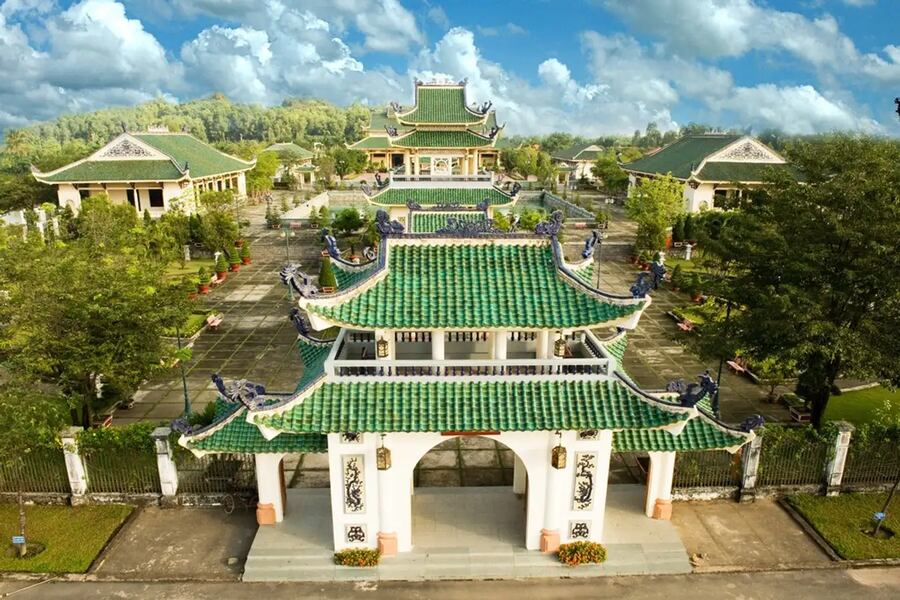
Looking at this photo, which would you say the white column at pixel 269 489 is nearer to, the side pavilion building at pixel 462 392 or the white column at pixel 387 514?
the side pavilion building at pixel 462 392

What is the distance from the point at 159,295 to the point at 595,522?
15.0 m

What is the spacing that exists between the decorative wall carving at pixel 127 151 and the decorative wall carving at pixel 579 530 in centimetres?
5630

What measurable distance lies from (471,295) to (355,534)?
20.2ft

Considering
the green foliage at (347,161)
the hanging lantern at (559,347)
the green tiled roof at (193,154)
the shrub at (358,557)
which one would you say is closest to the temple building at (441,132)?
the hanging lantern at (559,347)

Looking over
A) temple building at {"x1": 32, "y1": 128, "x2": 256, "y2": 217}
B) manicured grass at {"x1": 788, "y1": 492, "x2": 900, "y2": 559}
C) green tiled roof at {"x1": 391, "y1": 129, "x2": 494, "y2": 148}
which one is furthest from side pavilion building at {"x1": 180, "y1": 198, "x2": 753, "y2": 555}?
temple building at {"x1": 32, "y1": 128, "x2": 256, "y2": 217}

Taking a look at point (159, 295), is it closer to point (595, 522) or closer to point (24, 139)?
point (595, 522)

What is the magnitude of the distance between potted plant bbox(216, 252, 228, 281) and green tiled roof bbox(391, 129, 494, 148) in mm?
14809

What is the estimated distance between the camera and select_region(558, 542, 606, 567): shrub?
13.4 m

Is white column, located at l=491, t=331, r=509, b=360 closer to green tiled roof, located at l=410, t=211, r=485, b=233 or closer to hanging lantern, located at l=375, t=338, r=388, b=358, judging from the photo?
hanging lantern, located at l=375, t=338, r=388, b=358

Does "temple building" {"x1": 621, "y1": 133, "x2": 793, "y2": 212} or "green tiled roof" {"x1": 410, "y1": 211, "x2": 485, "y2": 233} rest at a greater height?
"temple building" {"x1": 621, "y1": 133, "x2": 793, "y2": 212}

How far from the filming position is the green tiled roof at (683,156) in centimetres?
6188

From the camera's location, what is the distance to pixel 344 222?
167ft

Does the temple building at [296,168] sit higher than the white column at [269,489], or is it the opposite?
the temple building at [296,168]

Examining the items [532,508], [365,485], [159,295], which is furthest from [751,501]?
[159,295]
